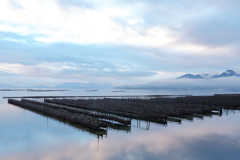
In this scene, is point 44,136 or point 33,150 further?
point 44,136

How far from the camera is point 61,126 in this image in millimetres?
34500

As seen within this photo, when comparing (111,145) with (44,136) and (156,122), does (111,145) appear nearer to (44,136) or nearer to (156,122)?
(44,136)

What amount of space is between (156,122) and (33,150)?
25051mm

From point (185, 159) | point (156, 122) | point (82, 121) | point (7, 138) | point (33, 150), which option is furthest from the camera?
point (156, 122)

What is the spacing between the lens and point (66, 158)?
2028 cm

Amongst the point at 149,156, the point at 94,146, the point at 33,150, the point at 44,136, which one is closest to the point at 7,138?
the point at 44,136

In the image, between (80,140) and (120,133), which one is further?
(120,133)

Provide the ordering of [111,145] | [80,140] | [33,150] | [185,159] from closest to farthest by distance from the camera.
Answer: [185,159] → [33,150] → [111,145] → [80,140]

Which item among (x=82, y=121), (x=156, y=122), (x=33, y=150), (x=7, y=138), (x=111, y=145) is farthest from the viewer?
(x=156, y=122)

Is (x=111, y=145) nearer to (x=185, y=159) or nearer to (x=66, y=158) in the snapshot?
(x=66, y=158)

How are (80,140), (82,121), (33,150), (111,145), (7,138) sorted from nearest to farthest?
1. (33,150)
2. (111,145)
3. (80,140)
4. (7,138)
5. (82,121)

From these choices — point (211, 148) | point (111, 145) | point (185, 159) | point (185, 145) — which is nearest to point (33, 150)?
point (111, 145)

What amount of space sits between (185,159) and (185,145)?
16.4 feet

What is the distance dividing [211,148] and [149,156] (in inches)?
354
